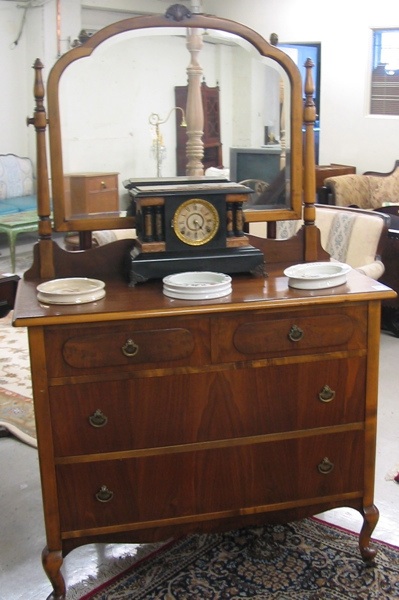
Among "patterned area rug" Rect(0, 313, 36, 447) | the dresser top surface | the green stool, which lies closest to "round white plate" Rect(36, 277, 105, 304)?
the dresser top surface

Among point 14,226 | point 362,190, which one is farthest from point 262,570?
point 362,190

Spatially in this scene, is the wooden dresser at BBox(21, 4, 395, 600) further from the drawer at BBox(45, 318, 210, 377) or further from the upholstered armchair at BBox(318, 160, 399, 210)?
the upholstered armchair at BBox(318, 160, 399, 210)

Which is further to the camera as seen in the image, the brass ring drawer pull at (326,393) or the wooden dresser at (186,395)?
the brass ring drawer pull at (326,393)

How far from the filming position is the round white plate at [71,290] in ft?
6.84

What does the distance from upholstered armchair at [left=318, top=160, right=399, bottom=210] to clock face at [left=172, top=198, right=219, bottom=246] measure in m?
4.94

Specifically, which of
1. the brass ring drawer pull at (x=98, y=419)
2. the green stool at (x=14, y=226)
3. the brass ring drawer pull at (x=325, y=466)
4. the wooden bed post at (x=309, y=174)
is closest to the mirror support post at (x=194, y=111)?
the wooden bed post at (x=309, y=174)

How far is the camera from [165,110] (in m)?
2.58

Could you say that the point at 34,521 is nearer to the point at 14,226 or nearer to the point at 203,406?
the point at 203,406

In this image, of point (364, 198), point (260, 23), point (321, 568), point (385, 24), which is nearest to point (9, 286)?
point (321, 568)

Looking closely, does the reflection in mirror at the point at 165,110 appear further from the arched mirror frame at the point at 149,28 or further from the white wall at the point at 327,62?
the white wall at the point at 327,62

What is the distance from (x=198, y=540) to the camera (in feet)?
8.34

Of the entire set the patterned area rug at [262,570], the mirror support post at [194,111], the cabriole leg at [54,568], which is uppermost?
the mirror support post at [194,111]

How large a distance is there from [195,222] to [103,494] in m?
0.88

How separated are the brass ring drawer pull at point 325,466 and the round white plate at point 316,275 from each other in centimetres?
55
